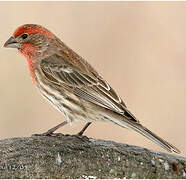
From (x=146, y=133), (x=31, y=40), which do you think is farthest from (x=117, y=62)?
(x=146, y=133)

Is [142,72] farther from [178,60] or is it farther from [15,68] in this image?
[15,68]

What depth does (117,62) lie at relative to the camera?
31.8 feet

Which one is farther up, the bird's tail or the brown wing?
the brown wing

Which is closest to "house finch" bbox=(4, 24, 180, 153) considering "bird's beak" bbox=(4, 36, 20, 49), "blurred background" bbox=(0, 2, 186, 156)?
"bird's beak" bbox=(4, 36, 20, 49)

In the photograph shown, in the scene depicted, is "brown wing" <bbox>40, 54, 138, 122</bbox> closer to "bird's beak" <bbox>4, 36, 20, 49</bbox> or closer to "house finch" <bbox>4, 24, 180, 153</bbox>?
"house finch" <bbox>4, 24, 180, 153</bbox>

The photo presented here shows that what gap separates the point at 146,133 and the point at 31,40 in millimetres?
2303

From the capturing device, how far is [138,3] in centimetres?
989

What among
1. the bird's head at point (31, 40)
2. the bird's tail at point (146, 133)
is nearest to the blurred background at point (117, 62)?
the bird's head at point (31, 40)

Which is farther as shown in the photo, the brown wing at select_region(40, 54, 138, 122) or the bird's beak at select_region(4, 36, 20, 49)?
the bird's beak at select_region(4, 36, 20, 49)

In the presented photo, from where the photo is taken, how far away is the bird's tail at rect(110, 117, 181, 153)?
19.9ft

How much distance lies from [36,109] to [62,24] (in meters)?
1.56

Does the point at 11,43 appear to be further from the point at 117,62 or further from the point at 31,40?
the point at 117,62

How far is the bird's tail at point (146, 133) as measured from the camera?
19.9 feet

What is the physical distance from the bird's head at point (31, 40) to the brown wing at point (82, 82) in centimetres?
23
